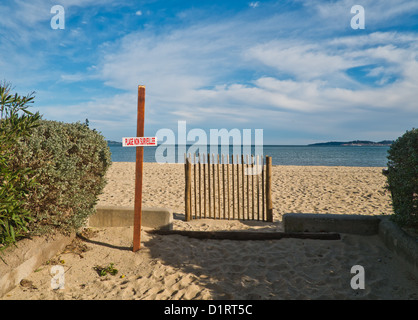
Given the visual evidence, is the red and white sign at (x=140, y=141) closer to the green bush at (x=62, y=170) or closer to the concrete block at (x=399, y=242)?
the green bush at (x=62, y=170)

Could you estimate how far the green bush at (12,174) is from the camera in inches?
127

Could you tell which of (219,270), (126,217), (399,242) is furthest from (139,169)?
(399,242)

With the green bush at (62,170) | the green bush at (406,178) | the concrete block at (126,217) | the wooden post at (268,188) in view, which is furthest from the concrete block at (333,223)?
the green bush at (62,170)

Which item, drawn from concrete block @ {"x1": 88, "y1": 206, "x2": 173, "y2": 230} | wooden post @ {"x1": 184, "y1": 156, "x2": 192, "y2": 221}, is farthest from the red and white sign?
wooden post @ {"x1": 184, "y1": 156, "x2": 192, "y2": 221}

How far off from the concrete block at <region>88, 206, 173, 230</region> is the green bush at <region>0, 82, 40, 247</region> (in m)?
1.92

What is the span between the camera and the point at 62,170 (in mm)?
3994

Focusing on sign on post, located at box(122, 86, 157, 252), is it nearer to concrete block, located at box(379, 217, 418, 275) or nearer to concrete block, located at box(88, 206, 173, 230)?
concrete block, located at box(88, 206, 173, 230)

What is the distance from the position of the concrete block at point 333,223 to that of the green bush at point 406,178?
55cm

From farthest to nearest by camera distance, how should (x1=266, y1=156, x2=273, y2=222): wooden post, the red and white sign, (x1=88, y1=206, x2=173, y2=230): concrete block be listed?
(x1=266, y1=156, x2=273, y2=222): wooden post < (x1=88, y1=206, x2=173, y2=230): concrete block < the red and white sign

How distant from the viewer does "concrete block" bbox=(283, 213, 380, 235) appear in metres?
5.00

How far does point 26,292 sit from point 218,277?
2.40 m

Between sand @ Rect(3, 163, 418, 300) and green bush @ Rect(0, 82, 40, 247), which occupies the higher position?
green bush @ Rect(0, 82, 40, 247)

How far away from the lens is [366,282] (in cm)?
359

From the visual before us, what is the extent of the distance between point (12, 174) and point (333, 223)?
526cm
